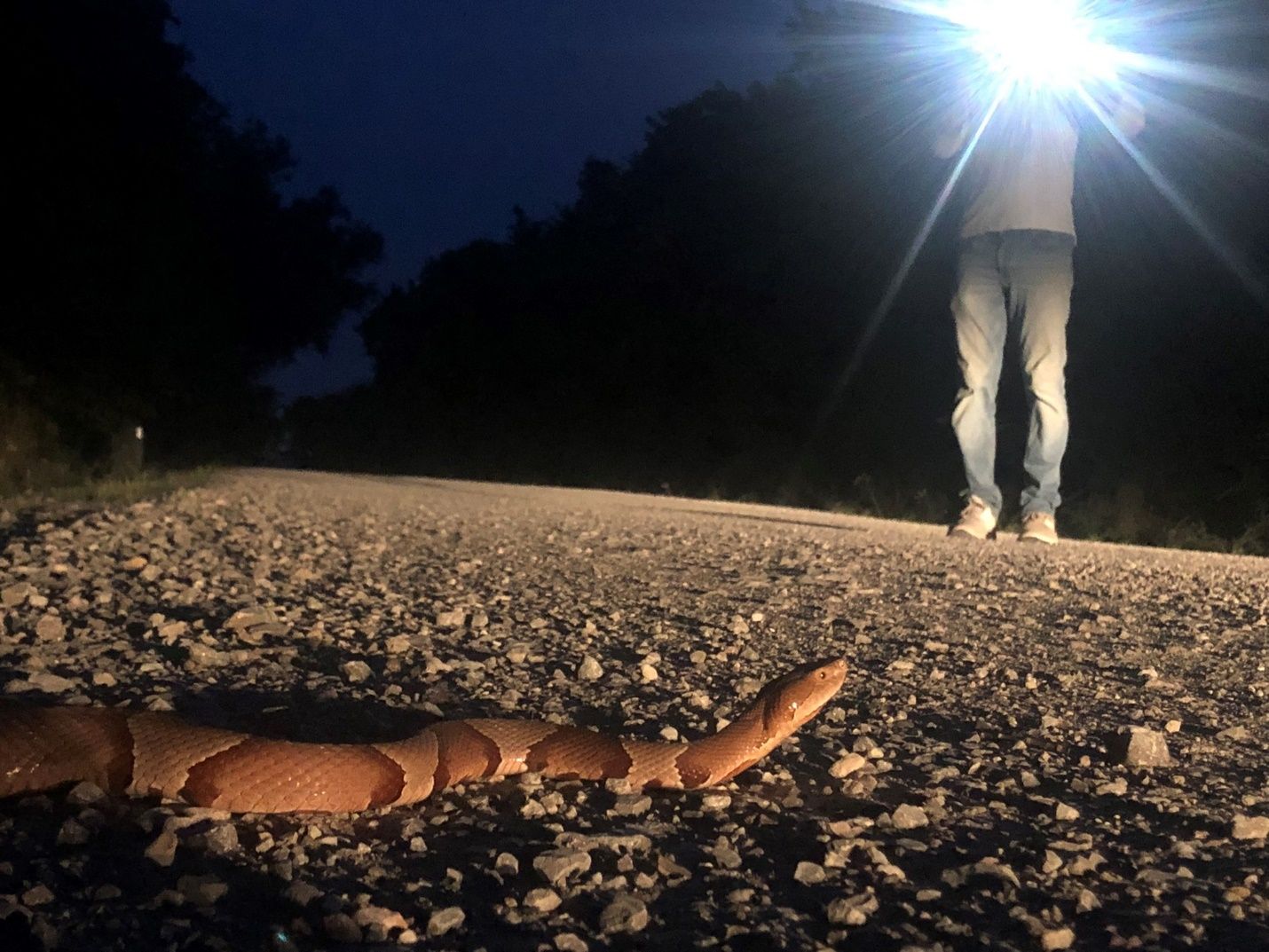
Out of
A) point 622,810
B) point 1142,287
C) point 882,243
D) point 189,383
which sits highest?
point 882,243

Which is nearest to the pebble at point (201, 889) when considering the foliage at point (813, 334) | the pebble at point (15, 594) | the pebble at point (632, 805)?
the pebble at point (632, 805)

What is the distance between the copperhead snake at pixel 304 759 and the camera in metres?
2.61

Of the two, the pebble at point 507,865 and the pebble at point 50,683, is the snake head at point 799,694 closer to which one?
the pebble at point 507,865

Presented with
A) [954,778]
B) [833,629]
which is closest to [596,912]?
[954,778]

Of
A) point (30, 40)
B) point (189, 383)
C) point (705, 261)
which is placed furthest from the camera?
point (705, 261)

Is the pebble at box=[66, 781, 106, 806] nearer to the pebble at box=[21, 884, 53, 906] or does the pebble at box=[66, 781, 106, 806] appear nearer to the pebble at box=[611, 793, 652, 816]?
the pebble at box=[21, 884, 53, 906]

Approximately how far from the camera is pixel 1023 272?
7.71 metres

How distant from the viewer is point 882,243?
20.8 m

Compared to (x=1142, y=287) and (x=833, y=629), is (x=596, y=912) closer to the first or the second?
(x=833, y=629)

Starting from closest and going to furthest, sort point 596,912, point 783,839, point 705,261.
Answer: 1. point 596,912
2. point 783,839
3. point 705,261

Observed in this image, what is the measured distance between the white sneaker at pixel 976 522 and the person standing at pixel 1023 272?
0.01 metres

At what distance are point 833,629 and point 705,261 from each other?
933 inches

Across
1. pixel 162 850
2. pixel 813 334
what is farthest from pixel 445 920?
pixel 813 334

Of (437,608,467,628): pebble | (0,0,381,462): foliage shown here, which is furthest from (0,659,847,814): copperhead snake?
(0,0,381,462): foliage
